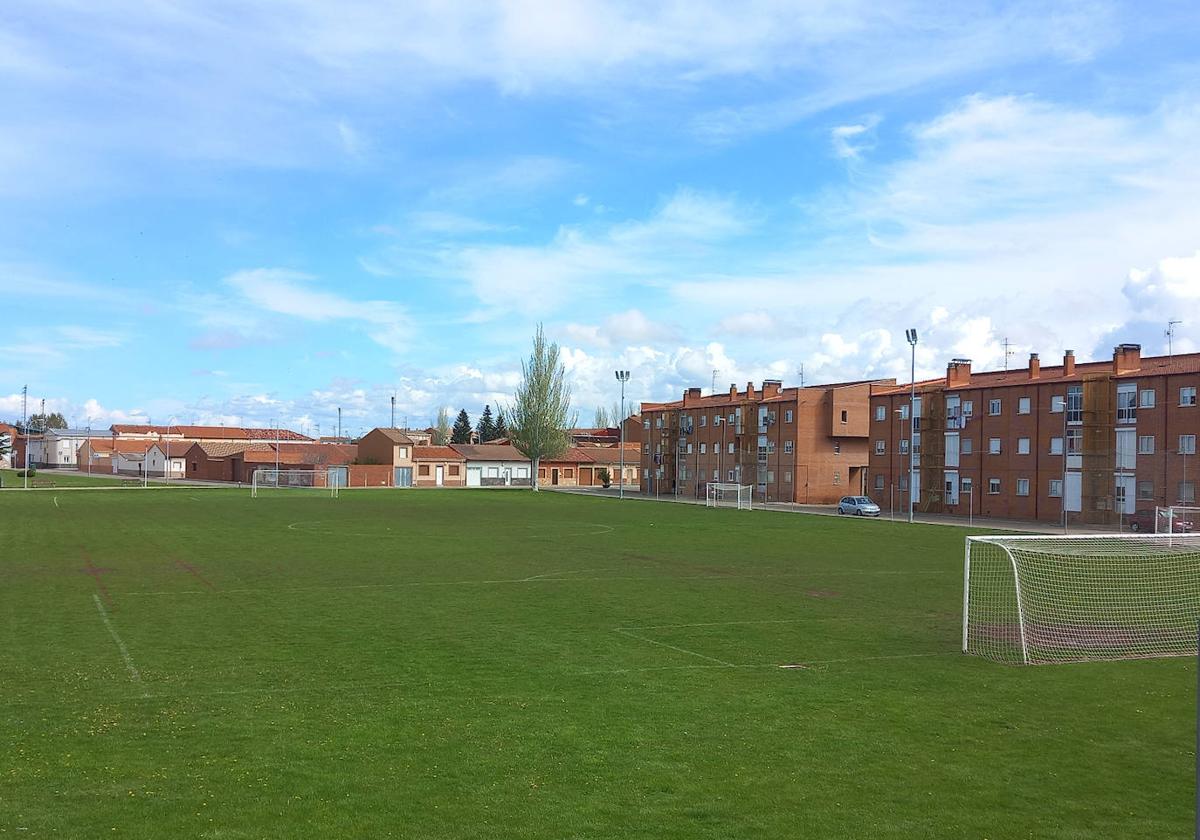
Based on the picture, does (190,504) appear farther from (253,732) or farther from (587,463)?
(587,463)

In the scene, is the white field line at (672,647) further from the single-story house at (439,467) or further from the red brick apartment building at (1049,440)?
the single-story house at (439,467)

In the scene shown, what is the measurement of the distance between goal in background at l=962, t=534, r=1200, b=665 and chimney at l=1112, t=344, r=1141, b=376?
30286 mm

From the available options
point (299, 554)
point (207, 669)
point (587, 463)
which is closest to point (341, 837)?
point (207, 669)

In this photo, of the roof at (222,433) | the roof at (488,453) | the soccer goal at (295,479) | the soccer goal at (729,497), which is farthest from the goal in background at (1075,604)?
the roof at (222,433)

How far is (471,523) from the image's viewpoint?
53.6 meters

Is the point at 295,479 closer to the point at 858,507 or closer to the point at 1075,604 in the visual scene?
the point at 858,507

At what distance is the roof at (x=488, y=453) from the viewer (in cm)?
12850

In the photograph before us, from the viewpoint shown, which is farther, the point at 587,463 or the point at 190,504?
the point at 587,463

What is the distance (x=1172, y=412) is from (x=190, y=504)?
200 feet

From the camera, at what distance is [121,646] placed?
18484 mm

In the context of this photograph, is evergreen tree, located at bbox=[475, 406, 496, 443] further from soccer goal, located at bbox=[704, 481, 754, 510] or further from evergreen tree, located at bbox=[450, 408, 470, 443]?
soccer goal, located at bbox=[704, 481, 754, 510]

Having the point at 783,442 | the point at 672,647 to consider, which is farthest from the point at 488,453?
the point at 672,647

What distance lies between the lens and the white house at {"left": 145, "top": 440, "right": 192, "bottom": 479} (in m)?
134

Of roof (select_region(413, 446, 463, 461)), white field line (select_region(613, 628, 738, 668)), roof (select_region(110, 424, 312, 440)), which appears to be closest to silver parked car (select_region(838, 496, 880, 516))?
white field line (select_region(613, 628, 738, 668))
